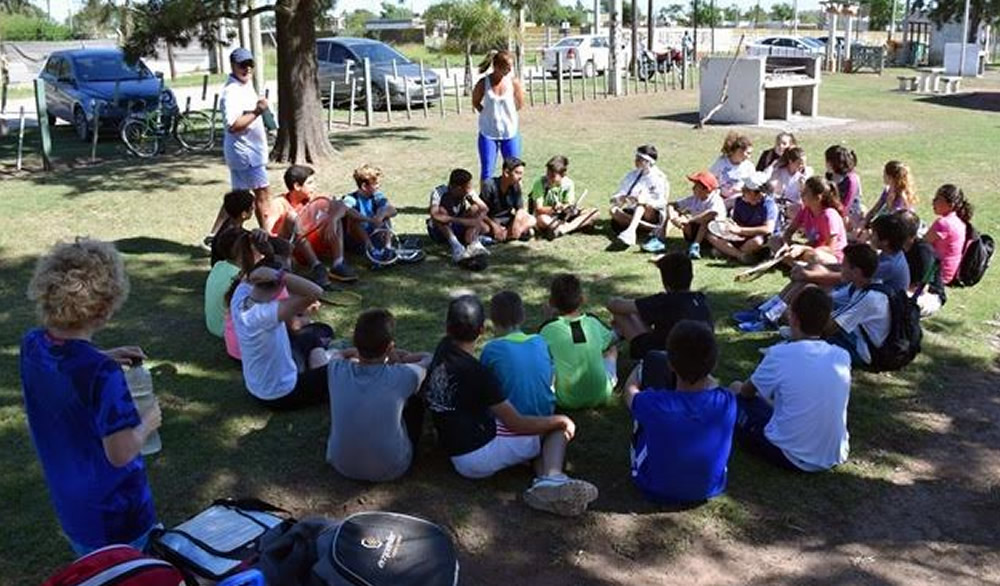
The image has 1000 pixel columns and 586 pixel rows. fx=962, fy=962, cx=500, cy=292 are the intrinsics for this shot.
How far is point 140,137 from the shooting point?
14578 millimetres

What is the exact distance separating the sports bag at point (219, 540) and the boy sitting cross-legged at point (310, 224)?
4484 millimetres

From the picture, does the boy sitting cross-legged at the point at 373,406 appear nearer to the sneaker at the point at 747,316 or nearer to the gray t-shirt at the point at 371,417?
the gray t-shirt at the point at 371,417

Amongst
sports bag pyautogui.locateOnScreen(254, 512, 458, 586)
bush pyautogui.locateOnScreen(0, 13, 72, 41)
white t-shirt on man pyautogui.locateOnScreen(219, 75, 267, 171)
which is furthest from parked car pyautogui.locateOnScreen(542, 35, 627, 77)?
bush pyautogui.locateOnScreen(0, 13, 72, 41)

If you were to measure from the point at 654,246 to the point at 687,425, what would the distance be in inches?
189

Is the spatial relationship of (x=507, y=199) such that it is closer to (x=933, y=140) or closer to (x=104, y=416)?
(x=104, y=416)

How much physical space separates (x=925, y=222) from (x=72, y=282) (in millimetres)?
8815

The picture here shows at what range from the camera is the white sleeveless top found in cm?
988

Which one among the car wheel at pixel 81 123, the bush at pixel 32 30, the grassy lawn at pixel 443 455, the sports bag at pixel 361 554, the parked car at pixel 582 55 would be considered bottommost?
the grassy lawn at pixel 443 455

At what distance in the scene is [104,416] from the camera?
8.86ft

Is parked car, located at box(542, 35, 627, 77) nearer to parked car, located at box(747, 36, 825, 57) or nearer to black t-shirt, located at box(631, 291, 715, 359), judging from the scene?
parked car, located at box(747, 36, 825, 57)

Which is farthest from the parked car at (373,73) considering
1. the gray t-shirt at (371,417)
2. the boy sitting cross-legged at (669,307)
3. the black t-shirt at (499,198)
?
the gray t-shirt at (371,417)

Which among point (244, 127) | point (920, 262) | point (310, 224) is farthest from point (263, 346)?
point (920, 262)

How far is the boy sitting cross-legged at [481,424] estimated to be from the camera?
4.22 m

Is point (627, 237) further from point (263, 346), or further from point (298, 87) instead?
point (298, 87)
